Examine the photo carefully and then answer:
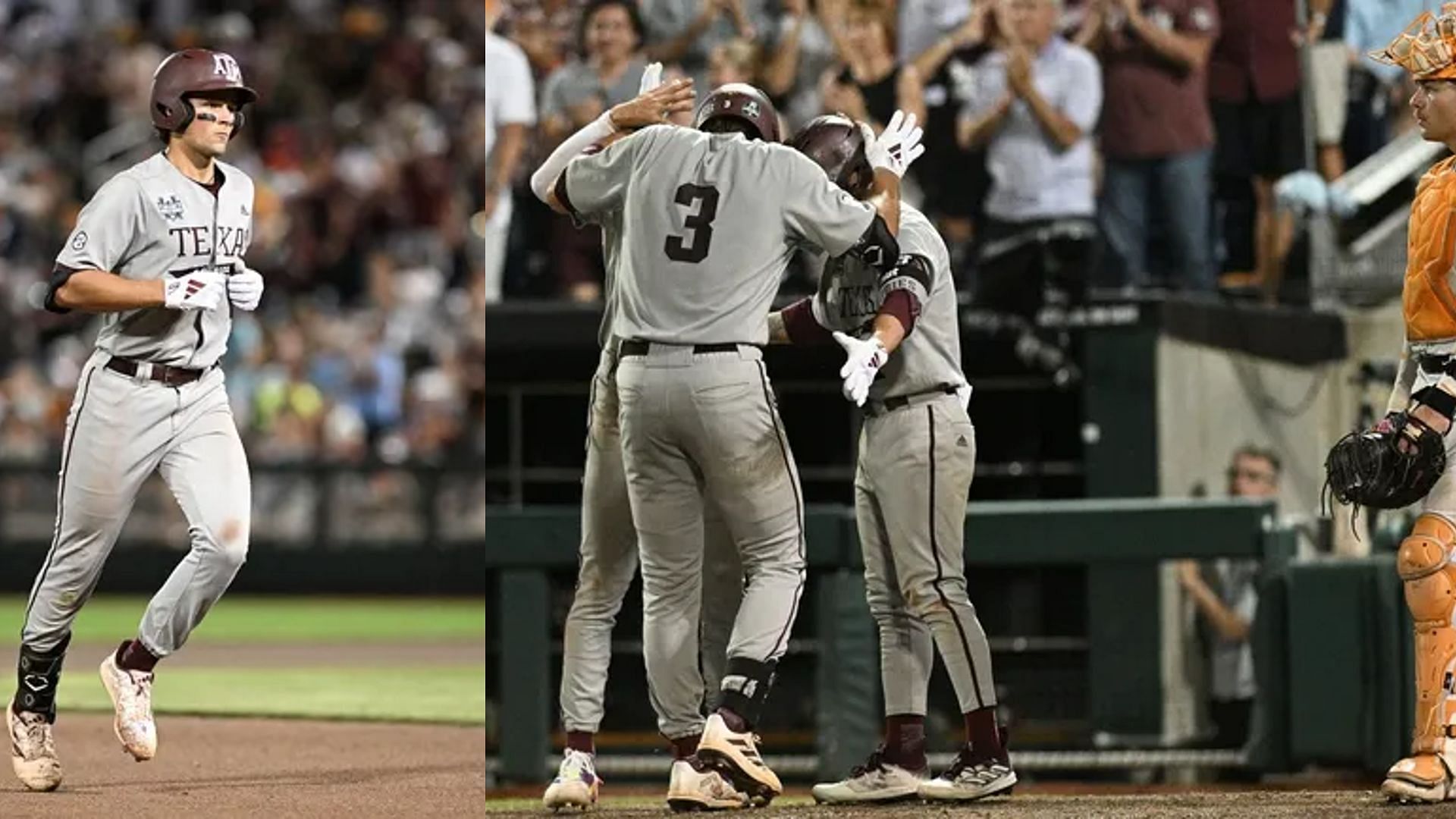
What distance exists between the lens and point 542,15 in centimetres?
882

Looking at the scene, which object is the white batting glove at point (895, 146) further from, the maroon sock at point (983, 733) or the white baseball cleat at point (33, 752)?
the white baseball cleat at point (33, 752)

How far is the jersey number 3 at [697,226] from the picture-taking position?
5.67 m

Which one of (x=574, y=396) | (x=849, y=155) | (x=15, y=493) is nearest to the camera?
(x=849, y=155)

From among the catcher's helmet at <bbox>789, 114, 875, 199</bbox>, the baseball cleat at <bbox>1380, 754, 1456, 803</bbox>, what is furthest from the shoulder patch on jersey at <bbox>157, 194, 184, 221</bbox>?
the baseball cleat at <bbox>1380, 754, 1456, 803</bbox>

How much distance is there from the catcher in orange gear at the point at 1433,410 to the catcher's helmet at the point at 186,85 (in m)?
3.19

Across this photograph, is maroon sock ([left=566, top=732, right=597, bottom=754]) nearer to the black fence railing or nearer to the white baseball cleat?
the white baseball cleat

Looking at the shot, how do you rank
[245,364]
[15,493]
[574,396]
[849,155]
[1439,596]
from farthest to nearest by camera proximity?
1. [245,364]
2. [15,493]
3. [574,396]
4. [849,155]
5. [1439,596]

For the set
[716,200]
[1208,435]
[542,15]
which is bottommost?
[1208,435]

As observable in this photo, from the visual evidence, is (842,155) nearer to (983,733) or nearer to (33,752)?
(983,733)

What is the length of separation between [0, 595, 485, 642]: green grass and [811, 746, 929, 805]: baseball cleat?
7.34 metres

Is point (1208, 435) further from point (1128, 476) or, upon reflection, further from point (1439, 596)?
point (1439, 596)

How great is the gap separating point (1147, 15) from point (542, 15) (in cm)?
245

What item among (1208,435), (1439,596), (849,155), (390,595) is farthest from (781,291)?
(390,595)

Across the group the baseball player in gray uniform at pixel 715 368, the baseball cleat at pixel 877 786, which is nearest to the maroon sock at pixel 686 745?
the baseball player in gray uniform at pixel 715 368
